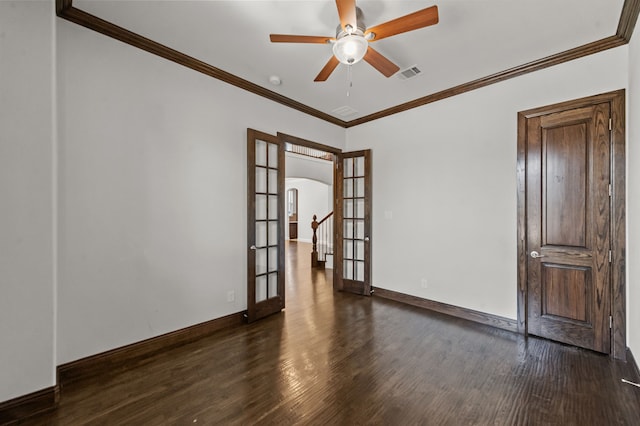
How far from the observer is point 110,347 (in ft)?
7.86

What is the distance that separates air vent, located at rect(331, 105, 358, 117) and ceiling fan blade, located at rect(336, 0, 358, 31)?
7.37 ft

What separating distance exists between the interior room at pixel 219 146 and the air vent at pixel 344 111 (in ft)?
1.10

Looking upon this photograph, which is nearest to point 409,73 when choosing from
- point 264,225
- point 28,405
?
point 264,225

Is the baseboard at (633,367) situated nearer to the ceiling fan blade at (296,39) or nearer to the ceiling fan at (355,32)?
the ceiling fan at (355,32)

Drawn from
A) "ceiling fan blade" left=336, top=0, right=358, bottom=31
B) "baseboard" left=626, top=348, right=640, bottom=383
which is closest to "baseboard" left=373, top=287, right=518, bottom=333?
"baseboard" left=626, top=348, right=640, bottom=383

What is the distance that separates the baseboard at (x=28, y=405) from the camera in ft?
5.71

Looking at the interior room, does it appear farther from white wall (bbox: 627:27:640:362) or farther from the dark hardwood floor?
the dark hardwood floor

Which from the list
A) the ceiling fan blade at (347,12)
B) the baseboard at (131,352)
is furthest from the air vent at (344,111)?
the baseboard at (131,352)

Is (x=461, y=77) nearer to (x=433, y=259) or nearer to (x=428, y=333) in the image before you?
(x=433, y=259)

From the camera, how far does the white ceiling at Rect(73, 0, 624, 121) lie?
2174mm

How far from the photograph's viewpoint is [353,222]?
15.7ft

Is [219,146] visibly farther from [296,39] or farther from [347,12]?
[347,12]

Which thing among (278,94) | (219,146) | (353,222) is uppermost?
(278,94)

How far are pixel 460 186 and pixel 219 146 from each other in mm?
3055
